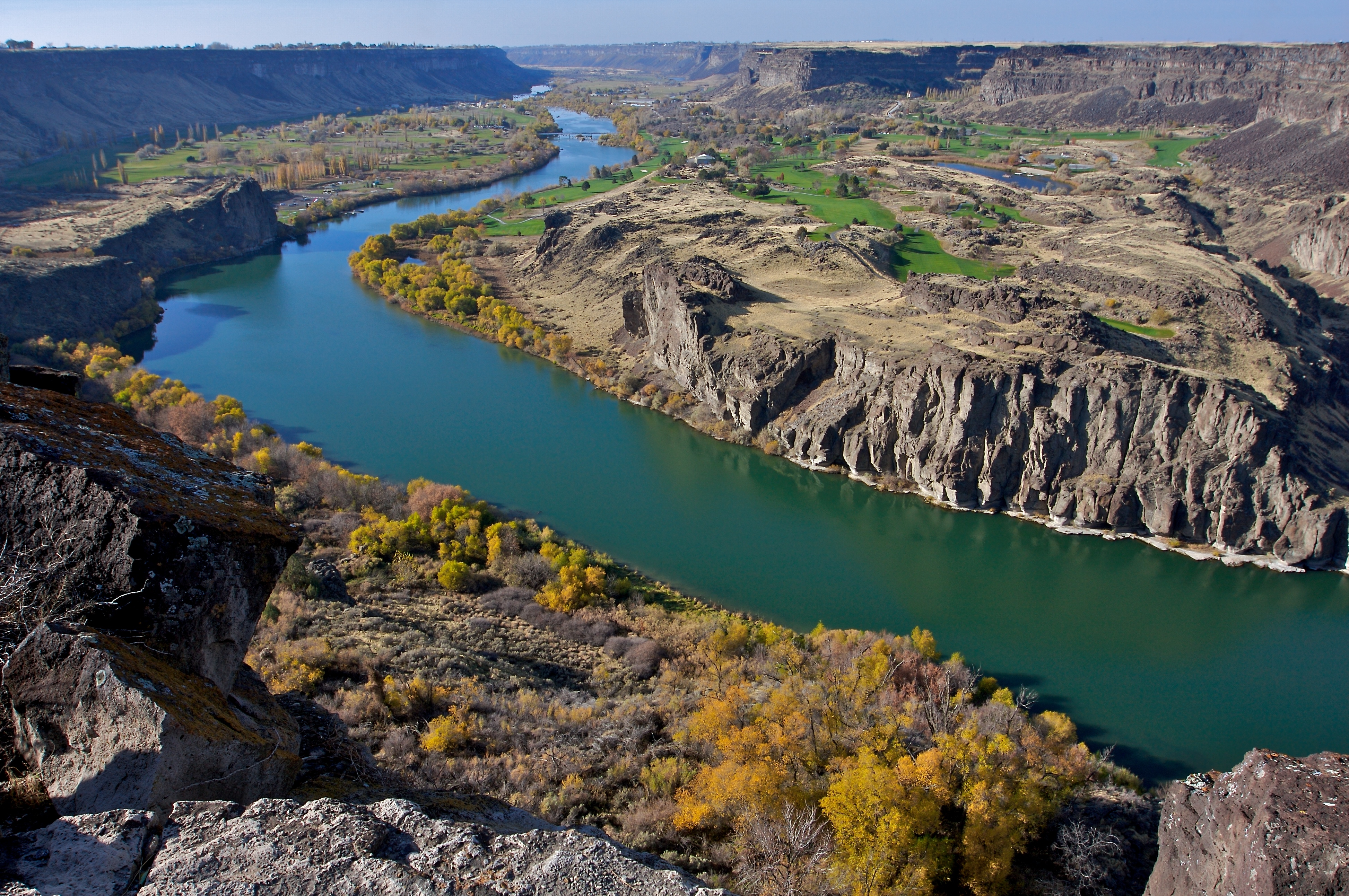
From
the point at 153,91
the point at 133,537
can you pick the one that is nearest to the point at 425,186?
the point at 153,91

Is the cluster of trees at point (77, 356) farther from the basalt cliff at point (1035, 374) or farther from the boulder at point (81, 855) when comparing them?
the boulder at point (81, 855)

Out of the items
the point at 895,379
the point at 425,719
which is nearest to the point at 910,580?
the point at 895,379

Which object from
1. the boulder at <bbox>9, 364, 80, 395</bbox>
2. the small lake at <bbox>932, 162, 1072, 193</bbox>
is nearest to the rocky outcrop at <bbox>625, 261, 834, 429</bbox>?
the boulder at <bbox>9, 364, 80, 395</bbox>

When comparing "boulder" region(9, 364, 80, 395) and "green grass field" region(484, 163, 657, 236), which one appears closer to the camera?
"boulder" region(9, 364, 80, 395)

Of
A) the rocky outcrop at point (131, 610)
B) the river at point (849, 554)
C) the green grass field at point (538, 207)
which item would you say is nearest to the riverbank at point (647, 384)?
the river at point (849, 554)

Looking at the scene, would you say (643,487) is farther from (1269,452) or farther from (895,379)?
(1269,452)

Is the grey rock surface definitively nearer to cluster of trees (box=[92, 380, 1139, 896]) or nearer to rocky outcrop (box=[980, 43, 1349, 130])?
cluster of trees (box=[92, 380, 1139, 896])

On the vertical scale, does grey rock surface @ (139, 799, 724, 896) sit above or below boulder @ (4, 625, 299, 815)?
below
